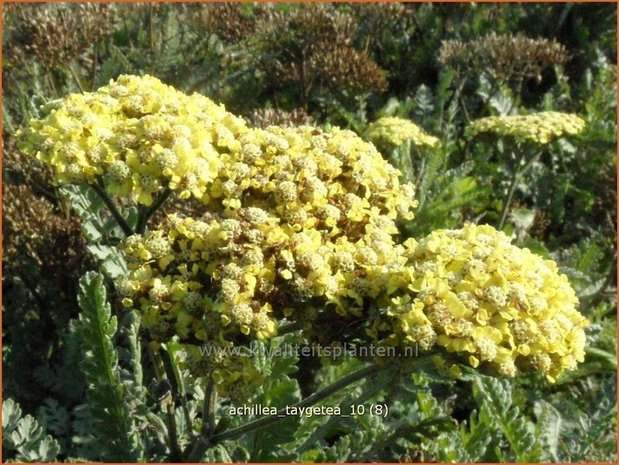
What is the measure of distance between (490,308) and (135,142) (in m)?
1.10

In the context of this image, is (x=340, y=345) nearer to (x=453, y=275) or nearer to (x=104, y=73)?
(x=453, y=275)

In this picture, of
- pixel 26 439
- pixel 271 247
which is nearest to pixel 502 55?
pixel 271 247

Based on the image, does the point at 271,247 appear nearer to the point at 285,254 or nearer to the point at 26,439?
the point at 285,254

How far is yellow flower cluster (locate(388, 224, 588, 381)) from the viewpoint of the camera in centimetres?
185

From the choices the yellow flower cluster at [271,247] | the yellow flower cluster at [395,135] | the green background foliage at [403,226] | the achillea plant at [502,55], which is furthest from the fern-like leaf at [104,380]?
the achillea plant at [502,55]

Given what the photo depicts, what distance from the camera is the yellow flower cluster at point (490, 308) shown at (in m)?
1.85

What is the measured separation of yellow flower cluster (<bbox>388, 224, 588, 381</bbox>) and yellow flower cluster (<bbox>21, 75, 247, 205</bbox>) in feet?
2.23

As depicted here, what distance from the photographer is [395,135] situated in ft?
14.0

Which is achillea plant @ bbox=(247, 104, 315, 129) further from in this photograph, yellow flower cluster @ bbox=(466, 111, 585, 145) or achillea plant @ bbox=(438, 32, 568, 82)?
achillea plant @ bbox=(438, 32, 568, 82)

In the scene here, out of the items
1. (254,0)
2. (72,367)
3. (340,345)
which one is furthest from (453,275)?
(254,0)

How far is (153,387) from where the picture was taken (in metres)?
2.63

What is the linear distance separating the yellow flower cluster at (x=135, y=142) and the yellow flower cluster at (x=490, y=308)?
2.23ft

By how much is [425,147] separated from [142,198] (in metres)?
2.68

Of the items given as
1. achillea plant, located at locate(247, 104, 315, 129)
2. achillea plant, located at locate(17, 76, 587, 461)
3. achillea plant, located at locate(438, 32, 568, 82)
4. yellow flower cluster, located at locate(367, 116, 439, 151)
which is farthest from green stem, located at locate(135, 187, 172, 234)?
achillea plant, located at locate(438, 32, 568, 82)
